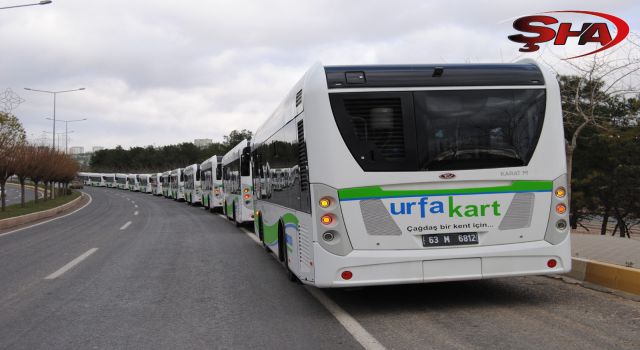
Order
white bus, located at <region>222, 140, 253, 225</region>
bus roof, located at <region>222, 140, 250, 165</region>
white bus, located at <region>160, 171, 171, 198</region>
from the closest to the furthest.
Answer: white bus, located at <region>222, 140, 253, 225</region> < bus roof, located at <region>222, 140, 250, 165</region> < white bus, located at <region>160, 171, 171, 198</region>

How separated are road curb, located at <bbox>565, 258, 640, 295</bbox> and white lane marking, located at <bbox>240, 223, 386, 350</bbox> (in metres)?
3.39

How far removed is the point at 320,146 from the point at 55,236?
14.2 meters

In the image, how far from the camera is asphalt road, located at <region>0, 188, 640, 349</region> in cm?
531

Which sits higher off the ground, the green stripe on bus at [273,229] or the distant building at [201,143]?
the distant building at [201,143]

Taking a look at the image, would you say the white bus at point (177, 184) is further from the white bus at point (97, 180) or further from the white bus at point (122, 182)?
the white bus at point (97, 180)

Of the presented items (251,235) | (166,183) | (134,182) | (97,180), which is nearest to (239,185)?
(251,235)

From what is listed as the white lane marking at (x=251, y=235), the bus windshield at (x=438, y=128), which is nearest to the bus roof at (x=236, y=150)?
the white lane marking at (x=251, y=235)

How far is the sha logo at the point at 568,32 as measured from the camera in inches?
497

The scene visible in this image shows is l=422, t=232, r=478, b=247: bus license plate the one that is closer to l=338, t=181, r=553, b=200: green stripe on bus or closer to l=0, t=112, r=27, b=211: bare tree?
l=338, t=181, r=553, b=200: green stripe on bus

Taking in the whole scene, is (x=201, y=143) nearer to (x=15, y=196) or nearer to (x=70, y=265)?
(x=15, y=196)

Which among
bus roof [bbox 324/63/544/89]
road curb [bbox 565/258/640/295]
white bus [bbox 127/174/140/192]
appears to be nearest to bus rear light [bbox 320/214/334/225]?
bus roof [bbox 324/63/544/89]

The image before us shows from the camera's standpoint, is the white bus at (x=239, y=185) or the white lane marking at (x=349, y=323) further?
the white bus at (x=239, y=185)

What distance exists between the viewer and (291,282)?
8680 mm

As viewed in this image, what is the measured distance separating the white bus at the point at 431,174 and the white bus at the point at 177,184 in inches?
1672
